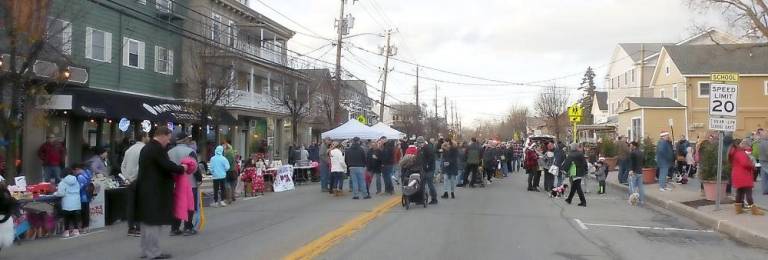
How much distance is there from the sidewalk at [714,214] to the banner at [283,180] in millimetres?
10942

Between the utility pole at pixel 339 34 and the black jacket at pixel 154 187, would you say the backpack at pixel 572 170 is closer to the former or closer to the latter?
the black jacket at pixel 154 187

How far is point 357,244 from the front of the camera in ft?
31.9

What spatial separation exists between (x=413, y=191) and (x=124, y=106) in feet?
48.0

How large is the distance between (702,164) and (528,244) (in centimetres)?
779

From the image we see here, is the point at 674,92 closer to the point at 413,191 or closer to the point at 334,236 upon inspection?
the point at 413,191

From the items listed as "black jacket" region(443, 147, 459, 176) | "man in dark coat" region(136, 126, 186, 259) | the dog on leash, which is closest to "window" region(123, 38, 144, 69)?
"black jacket" region(443, 147, 459, 176)

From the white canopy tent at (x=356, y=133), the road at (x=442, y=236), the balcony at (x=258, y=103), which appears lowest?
the road at (x=442, y=236)

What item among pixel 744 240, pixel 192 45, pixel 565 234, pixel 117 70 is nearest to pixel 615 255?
pixel 565 234

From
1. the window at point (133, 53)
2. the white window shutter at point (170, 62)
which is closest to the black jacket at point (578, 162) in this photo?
the window at point (133, 53)

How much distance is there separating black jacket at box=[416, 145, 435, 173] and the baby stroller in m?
0.66

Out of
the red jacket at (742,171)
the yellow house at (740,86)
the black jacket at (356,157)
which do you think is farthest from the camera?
the yellow house at (740,86)

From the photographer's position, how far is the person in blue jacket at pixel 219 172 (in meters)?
15.2

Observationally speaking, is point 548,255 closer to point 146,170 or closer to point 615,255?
point 615,255

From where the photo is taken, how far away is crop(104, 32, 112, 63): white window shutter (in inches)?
1021
